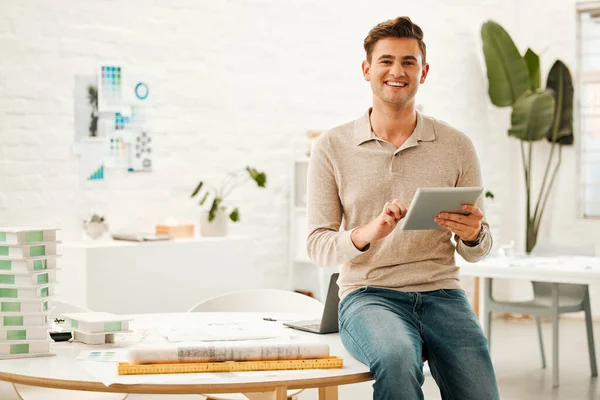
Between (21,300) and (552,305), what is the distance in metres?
3.59

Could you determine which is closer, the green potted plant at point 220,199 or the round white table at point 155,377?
the round white table at point 155,377

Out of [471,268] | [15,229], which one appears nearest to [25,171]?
[471,268]

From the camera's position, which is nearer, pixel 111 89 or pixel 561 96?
pixel 111 89

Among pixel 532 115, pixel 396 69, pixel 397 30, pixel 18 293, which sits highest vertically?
pixel 532 115

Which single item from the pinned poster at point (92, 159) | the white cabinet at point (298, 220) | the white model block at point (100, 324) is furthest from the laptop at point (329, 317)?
the white cabinet at point (298, 220)

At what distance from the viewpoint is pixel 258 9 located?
251 inches

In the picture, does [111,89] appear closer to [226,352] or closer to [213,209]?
[213,209]

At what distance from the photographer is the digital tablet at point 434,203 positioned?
A: 221 centimetres

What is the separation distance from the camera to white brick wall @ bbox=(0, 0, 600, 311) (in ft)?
17.0

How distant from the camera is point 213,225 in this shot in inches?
227

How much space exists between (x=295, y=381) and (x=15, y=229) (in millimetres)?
868

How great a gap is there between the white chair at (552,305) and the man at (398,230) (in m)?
2.73

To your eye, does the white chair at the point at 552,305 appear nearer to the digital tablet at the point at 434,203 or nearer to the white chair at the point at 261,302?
the white chair at the point at 261,302

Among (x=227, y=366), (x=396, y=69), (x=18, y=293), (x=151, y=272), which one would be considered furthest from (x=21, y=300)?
(x=151, y=272)
